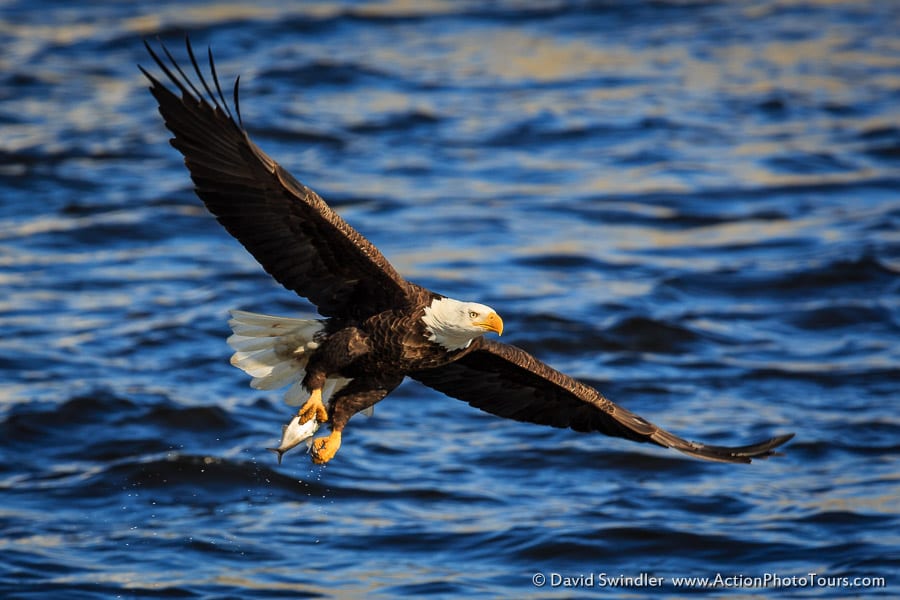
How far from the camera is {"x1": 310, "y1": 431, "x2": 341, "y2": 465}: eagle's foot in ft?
19.8

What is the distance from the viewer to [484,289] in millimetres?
11695

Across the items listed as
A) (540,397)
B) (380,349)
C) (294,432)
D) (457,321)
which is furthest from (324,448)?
(540,397)

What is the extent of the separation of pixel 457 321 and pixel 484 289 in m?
5.93

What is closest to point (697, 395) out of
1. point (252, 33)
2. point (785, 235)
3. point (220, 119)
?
point (785, 235)

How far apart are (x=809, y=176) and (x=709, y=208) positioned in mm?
1376

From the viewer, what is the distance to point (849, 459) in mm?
9281

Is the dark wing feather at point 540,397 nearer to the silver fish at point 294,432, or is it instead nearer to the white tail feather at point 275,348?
the white tail feather at point 275,348

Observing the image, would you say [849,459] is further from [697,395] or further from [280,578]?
[280,578]

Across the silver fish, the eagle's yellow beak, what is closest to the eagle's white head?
the eagle's yellow beak

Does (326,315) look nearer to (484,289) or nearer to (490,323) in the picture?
(490,323)

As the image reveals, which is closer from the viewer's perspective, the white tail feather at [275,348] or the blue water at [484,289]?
the white tail feather at [275,348]

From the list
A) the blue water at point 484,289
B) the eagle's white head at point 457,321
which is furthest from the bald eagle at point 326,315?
the blue water at point 484,289

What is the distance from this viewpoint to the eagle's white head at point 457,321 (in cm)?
577

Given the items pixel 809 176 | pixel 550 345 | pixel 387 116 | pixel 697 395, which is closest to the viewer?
pixel 697 395
